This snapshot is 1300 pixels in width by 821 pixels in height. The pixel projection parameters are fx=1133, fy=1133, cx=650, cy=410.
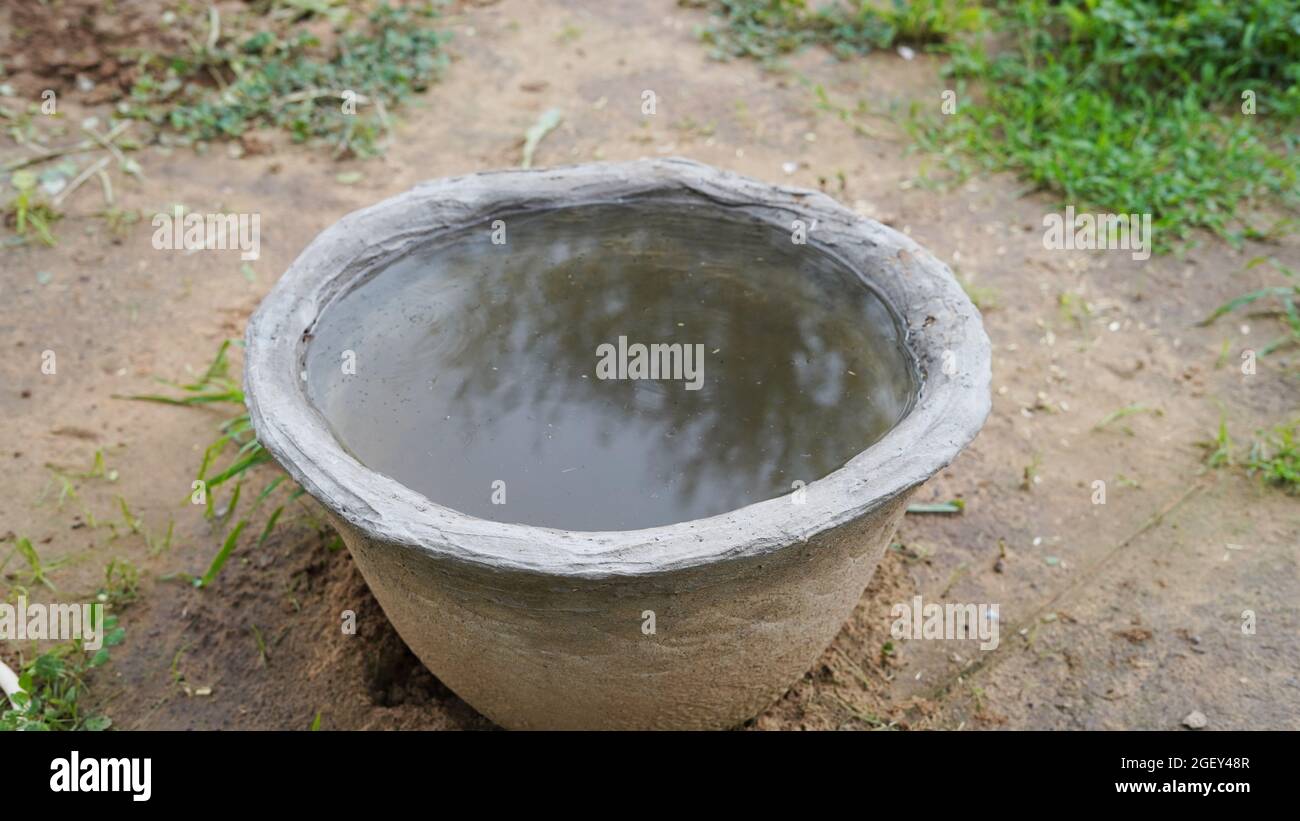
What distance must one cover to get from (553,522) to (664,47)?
3822 millimetres

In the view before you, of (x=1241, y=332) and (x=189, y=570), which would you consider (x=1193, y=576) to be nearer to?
(x=1241, y=332)

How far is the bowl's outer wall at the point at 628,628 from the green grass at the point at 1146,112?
9.01 feet

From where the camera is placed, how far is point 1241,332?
13.1 ft

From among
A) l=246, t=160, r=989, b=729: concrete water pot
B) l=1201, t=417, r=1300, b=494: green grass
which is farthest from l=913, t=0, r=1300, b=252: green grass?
l=246, t=160, r=989, b=729: concrete water pot

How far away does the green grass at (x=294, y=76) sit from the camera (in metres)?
4.92

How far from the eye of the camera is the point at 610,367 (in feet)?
9.01

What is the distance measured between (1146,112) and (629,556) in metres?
3.92

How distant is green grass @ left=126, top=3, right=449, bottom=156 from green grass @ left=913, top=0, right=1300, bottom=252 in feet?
7.81

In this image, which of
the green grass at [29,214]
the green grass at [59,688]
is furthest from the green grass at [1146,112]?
the green grass at [59,688]

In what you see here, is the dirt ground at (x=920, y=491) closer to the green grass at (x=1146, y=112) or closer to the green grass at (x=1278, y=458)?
the green grass at (x=1278, y=458)

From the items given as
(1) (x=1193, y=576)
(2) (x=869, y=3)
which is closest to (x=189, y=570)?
(1) (x=1193, y=576)

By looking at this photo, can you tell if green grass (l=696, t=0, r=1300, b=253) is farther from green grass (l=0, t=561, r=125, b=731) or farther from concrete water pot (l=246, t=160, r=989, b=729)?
green grass (l=0, t=561, r=125, b=731)

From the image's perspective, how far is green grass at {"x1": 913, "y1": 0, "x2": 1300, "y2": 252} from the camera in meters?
4.51

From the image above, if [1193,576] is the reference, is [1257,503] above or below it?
above
